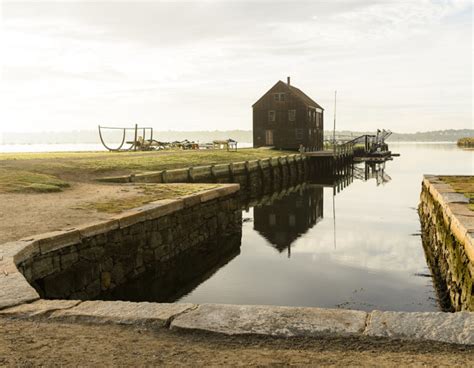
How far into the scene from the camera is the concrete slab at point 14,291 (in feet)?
13.4

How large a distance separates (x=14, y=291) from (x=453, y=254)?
6889 mm

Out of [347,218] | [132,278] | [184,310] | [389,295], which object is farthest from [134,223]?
[347,218]

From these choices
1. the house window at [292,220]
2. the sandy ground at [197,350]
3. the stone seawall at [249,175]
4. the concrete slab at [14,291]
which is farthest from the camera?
the house window at [292,220]

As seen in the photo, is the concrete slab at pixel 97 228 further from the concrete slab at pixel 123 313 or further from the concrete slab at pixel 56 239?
the concrete slab at pixel 123 313

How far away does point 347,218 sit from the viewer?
734 inches

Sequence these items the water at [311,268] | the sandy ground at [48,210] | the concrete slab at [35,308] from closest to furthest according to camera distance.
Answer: the concrete slab at [35,308] < the sandy ground at [48,210] < the water at [311,268]

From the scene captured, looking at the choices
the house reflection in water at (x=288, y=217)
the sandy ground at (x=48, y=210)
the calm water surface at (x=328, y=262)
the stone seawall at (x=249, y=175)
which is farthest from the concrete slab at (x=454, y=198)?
the stone seawall at (x=249, y=175)

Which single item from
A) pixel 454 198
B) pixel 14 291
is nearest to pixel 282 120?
pixel 454 198

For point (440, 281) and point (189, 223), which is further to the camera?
point (189, 223)

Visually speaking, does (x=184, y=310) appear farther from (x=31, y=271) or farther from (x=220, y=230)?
(x=220, y=230)

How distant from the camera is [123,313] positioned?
3.79 metres

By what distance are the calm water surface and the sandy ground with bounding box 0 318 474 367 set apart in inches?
209

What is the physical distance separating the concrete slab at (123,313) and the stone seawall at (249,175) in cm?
1046

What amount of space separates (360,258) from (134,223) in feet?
21.2
